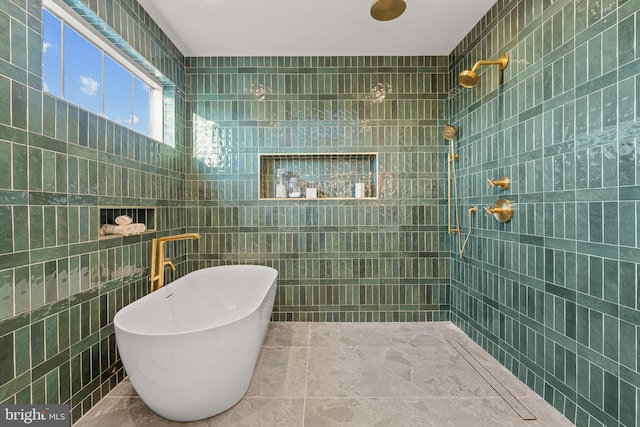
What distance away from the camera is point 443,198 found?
2.97m

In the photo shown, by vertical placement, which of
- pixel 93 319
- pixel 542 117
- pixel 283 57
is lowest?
pixel 93 319

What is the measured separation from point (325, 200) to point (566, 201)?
6.14 feet

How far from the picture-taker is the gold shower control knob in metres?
2.04

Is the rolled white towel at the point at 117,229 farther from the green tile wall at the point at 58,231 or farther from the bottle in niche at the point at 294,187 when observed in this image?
the bottle in niche at the point at 294,187

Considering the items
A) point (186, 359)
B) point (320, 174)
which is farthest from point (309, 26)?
point (186, 359)

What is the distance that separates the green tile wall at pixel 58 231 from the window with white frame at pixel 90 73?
14 centimetres

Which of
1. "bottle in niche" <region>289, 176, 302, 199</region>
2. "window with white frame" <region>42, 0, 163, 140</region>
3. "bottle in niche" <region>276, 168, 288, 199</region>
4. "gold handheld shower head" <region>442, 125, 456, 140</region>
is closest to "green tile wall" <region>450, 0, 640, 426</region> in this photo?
"gold handheld shower head" <region>442, 125, 456, 140</region>

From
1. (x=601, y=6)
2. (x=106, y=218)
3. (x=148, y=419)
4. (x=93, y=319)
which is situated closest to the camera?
(x=601, y=6)

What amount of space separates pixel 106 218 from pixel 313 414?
5.92 feet

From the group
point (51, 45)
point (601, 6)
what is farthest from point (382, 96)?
point (51, 45)

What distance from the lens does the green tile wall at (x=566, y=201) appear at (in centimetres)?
131

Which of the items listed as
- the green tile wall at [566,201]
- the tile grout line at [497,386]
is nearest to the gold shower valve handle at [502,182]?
the green tile wall at [566,201]

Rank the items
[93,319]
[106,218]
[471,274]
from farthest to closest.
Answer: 1. [471,274]
2. [106,218]
3. [93,319]

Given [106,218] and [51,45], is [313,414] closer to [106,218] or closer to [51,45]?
[106,218]
